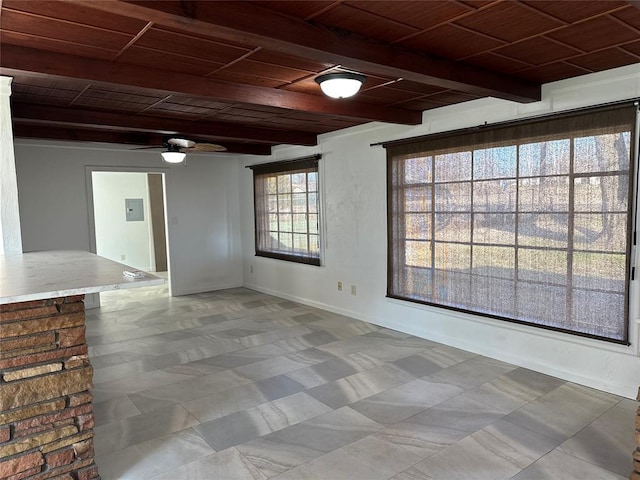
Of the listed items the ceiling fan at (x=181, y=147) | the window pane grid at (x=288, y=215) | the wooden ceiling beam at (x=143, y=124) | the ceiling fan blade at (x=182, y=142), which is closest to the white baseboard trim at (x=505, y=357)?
the window pane grid at (x=288, y=215)

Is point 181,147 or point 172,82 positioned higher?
point 172,82

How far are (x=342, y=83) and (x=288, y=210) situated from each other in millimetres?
3517

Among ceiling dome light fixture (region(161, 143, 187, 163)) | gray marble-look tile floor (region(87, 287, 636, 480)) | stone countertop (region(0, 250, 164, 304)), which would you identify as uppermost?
ceiling dome light fixture (region(161, 143, 187, 163))

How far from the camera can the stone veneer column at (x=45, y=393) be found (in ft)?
6.21

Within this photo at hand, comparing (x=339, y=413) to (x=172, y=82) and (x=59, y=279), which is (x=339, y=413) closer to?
(x=59, y=279)

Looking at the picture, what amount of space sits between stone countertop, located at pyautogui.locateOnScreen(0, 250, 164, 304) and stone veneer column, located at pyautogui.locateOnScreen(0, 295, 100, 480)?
0.12 m

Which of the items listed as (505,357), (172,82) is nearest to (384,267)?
(505,357)

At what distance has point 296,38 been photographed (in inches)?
81.7

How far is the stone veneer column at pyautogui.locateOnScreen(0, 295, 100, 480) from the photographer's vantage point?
1.89 m

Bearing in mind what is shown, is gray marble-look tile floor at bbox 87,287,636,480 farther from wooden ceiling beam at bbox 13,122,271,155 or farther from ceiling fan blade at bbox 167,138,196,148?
wooden ceiling beam at bbox 13,122,271,155

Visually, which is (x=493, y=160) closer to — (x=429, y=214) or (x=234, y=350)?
(x=429, y=214)

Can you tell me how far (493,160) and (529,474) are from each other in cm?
239

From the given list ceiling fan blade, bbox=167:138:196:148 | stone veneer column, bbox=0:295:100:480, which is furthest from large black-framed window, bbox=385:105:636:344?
stone veneer column, bbox=0:295:100:480

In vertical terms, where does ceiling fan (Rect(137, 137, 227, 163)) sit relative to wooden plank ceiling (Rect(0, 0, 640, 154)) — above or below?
below
